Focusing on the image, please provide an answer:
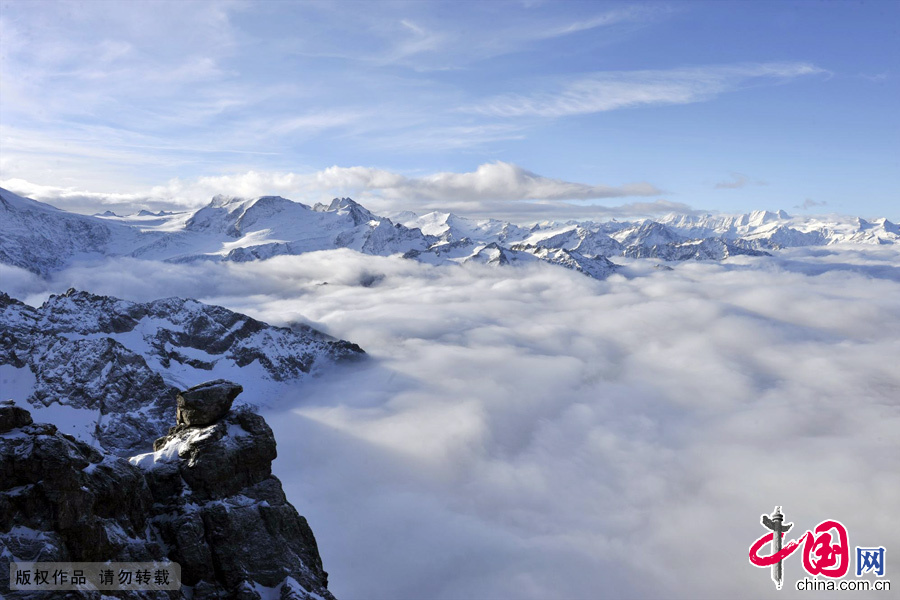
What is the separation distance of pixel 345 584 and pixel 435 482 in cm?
6953

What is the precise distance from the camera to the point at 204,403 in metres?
51.9

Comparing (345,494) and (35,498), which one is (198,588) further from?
(345,494)

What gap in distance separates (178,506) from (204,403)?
10.5 m

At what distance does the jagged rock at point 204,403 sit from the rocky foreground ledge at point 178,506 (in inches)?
4.1

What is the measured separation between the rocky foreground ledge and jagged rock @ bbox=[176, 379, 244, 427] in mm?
104

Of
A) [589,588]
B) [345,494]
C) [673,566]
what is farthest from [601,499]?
[345,494]

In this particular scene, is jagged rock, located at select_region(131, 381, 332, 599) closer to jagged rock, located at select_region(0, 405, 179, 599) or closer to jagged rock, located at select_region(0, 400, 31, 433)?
jagged rock, located at select_region(0, 405, 179, 599)

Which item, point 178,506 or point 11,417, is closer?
point 11,417

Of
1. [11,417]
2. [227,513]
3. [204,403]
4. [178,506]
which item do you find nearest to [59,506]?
[11,417]

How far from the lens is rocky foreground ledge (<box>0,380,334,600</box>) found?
116ft

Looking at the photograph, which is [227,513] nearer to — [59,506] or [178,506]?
[178,506]

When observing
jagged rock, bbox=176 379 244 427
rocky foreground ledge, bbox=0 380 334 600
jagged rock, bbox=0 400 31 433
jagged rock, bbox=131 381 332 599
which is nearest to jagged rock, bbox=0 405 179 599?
rocky foreground ledge, bbox=0 380 334 600

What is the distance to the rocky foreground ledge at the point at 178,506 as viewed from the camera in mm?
35312

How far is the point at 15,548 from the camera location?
33.4 m
